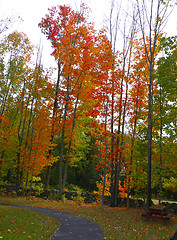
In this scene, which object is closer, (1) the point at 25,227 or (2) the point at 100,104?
(1) the point at 25,227

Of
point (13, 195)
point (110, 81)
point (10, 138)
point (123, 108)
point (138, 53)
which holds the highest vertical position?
point (138, 53)

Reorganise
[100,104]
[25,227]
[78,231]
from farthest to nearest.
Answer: [100,104] → [78,231] → [25,227]

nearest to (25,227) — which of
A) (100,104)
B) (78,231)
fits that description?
(78,231)

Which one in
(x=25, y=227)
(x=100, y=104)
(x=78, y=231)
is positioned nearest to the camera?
(x=25, y=227)

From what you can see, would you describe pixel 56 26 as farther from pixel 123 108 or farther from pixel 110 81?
pixel 123 108

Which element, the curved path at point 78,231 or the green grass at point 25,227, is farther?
the curved path at point 78,231

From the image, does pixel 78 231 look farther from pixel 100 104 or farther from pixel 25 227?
pixel 100 104

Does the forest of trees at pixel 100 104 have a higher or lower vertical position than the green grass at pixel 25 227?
higher

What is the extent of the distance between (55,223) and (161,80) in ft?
30.1

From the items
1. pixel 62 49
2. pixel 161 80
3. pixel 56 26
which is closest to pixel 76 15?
pixel 56 26

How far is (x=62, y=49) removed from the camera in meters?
19.0

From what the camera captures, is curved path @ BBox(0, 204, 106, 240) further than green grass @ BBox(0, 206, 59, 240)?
Yes

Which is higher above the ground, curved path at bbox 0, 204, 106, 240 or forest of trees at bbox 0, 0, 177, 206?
forest of trees at bbox 0, 0, 177, 206

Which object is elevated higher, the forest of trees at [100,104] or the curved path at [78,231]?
the forest of trees at [100,104]
